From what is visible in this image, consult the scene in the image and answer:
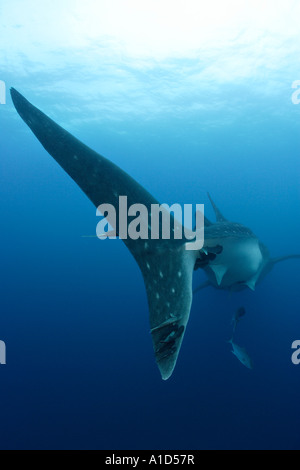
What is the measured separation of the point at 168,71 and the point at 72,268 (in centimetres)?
1955

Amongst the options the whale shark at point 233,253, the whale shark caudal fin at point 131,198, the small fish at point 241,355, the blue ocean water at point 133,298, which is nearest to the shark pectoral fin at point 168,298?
the whale shark caudal fin at point 131,198

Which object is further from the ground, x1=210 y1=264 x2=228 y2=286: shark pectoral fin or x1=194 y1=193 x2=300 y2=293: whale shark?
x1=194 y1=193 x2=300 y2=293: whale shark

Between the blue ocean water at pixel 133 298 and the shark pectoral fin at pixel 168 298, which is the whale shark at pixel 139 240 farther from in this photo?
the blue ocean water at pixel 133 298

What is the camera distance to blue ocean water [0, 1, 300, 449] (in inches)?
522

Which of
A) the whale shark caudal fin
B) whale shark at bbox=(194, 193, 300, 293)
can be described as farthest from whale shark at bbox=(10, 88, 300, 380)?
whale shark at bbox=(194, 193, 300, 293)

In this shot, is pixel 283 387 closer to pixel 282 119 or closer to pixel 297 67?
pixel 297 67

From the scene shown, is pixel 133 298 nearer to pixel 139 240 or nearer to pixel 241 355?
pixel 241 355

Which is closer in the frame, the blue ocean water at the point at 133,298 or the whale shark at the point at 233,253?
the whale shark at the point at 233,253

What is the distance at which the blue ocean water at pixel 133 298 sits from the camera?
13.3 m

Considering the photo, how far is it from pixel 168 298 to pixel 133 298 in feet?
69.0

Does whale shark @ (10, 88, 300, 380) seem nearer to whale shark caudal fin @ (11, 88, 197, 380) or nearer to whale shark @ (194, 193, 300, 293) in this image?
whale shark caudal fin @ (11, 88, 197, 380)

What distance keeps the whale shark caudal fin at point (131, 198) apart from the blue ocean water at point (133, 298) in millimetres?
12637

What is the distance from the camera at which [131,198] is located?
2.69 m

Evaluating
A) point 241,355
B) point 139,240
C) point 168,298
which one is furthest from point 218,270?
point 168,298
